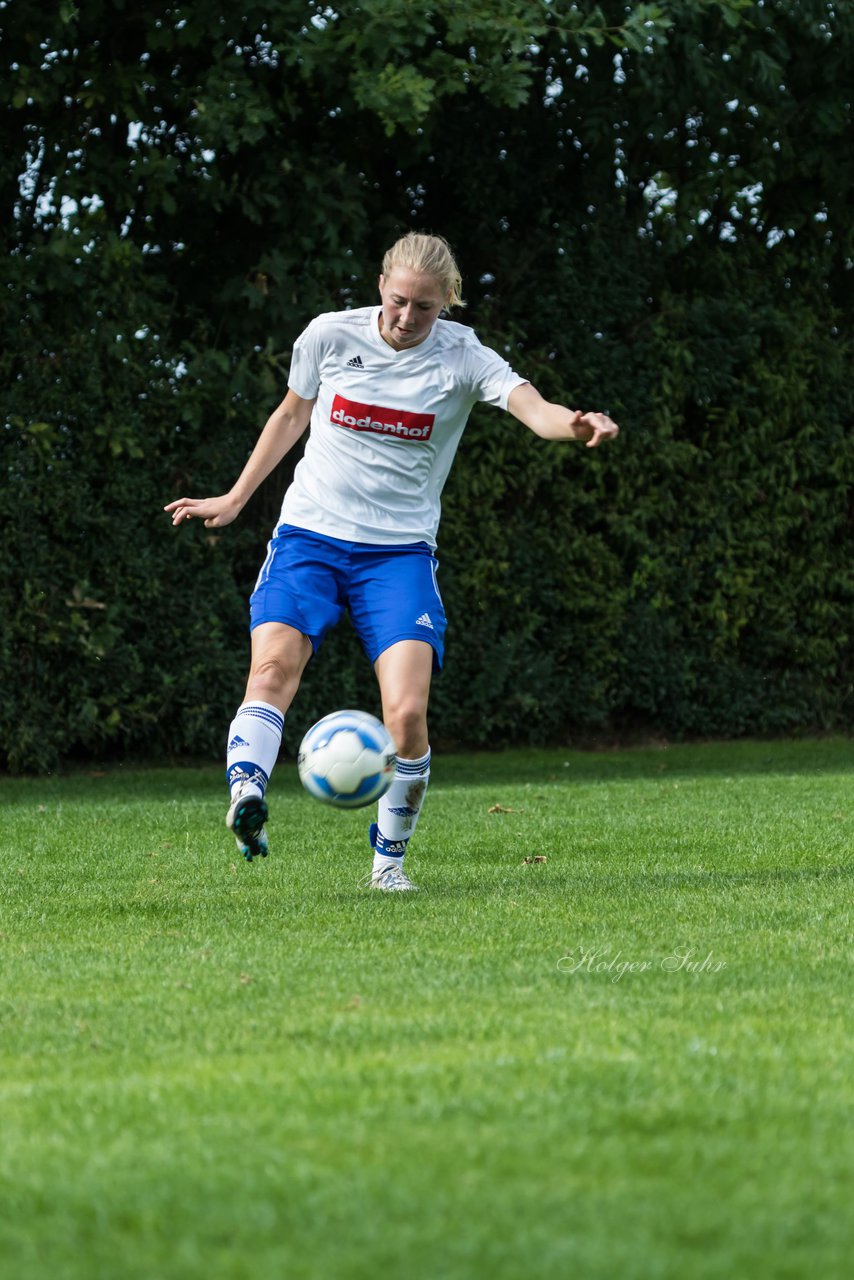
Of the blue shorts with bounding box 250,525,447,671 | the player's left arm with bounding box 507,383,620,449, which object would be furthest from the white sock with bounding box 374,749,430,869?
the player's left arm with bounding box 507,383,620,449

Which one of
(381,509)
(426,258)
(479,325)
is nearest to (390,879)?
(381,509)

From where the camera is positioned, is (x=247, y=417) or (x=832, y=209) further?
(x=832, y=209)

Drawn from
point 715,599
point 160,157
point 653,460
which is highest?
point 160,157

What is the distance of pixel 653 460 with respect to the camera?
13.8 metres

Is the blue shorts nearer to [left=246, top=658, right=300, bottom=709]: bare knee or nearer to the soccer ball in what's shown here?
[left=246, top=658, right=300, bottom=709]: bare knee

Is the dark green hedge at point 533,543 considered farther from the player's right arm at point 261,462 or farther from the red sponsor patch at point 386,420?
the red sponsor patch at point 386,420

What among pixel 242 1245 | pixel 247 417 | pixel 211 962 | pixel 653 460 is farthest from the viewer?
pixel 653 460

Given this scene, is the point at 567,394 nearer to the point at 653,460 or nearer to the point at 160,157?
the point at 653,460

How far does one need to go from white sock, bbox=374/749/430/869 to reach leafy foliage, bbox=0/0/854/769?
594 cm

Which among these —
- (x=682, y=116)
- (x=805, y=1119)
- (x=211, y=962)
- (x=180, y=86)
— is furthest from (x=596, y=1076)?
(x=682, y=116)

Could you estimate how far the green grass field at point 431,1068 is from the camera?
7.46 feet

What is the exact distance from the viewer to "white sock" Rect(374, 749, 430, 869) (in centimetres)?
592

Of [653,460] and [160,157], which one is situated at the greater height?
[160,157]

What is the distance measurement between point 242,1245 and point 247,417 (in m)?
10.2
